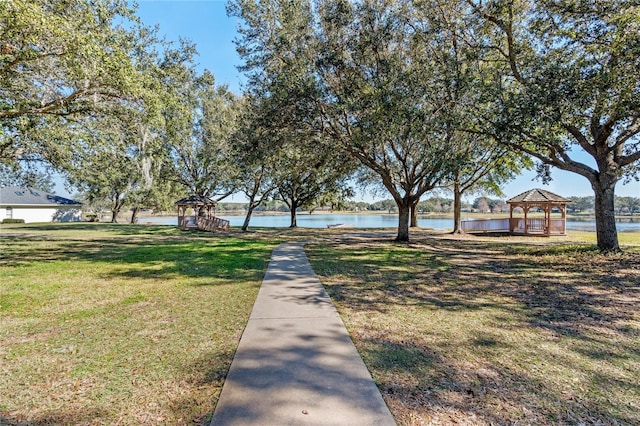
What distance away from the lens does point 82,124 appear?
10.0 metres

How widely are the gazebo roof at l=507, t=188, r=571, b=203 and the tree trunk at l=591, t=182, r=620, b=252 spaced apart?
9.46 meters

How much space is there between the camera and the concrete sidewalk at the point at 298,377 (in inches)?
94.1

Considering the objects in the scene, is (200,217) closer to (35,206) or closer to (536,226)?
(536,226)

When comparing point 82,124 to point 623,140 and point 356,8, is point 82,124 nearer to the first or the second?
point 356,8

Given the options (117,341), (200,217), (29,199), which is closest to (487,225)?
(200,217)

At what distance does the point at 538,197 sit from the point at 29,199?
160 ft

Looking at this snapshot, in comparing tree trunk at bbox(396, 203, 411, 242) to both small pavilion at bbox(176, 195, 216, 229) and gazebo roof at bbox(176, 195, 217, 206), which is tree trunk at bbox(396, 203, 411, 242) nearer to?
small pavilion at bbox(176, 195, 216, 229)

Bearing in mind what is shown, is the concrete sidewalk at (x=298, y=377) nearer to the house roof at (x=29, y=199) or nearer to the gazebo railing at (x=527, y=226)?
the gazebo railing at (x=527, y=226)

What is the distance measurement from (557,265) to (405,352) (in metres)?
8.02

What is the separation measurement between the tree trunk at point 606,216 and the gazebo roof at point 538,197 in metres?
9.46

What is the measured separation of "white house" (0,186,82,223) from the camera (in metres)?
34.4

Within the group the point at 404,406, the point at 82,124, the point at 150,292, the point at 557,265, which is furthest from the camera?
the point at 82,124

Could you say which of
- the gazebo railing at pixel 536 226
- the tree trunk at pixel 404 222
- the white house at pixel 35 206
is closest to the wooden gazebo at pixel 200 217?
the tree trunk at pixel 404 222

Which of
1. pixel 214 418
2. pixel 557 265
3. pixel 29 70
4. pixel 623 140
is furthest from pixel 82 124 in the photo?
pixel 623 140
